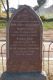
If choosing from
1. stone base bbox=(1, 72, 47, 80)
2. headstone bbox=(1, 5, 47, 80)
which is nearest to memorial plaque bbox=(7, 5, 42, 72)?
headstone bbox=(1, 5, 47, 80)

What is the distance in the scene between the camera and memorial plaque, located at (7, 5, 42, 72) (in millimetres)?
8438

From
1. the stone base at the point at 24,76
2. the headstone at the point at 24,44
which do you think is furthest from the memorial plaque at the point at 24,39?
the stone base at the point at 24,76

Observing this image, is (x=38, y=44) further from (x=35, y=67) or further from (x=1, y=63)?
(x=1, y=63)

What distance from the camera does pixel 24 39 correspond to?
8477 mm

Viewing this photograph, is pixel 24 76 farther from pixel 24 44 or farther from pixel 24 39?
pixel 24 39

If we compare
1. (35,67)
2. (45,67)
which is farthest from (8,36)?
(45,67)

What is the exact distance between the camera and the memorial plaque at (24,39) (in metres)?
8.44

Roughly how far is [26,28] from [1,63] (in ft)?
11.4

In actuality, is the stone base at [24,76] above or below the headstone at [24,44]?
below

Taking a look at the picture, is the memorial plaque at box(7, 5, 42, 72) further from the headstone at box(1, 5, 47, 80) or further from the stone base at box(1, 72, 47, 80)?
the stone base at box(1, 72, 47, 80)

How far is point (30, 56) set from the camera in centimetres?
853

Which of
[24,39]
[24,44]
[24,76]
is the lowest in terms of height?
[24,76]

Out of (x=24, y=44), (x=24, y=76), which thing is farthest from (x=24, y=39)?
(x=24, y=76)

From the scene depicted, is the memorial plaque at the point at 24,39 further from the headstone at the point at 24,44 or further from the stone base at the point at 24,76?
the stone base at the point at 24,76
